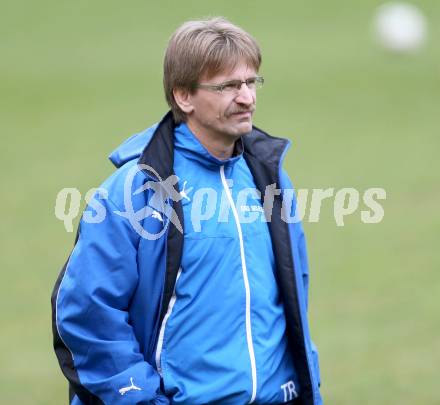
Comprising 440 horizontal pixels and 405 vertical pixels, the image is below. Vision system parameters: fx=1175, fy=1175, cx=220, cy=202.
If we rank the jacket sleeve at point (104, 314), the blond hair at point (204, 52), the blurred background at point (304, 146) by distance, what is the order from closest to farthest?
the jacket sleeve at point (104, 314)
the blond hair at point (204, 52)
the blurred background at point (304, 146)

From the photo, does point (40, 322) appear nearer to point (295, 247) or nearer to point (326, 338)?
point (326, 338)

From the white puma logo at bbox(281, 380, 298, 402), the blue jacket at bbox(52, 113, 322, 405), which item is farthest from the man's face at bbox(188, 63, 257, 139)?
the white puma logo at bbox(281, 380, 298, 402)

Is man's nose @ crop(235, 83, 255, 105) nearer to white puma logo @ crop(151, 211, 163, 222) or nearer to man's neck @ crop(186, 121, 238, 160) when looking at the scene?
man's neck @ crop(186, 121, 238, 160)

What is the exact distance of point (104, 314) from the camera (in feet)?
13.2

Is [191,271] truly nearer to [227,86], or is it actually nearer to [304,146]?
[227,86]

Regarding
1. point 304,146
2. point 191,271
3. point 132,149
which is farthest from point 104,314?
point 304,146

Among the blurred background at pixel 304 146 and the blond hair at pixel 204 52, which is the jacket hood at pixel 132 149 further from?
the blurred background at pixel 304 146

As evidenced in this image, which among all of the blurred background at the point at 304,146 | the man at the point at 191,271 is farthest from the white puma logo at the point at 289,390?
the blurred background at the point at 304,146

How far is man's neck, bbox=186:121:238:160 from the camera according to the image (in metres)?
4.25

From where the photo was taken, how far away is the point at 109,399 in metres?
4.06

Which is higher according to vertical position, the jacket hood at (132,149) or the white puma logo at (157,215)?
the jacket hood at (132,149)

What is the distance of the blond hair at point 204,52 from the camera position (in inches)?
164

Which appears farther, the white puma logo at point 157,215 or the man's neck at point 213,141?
the man's neck at point 213,141

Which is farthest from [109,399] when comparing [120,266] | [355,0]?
[355,0]
